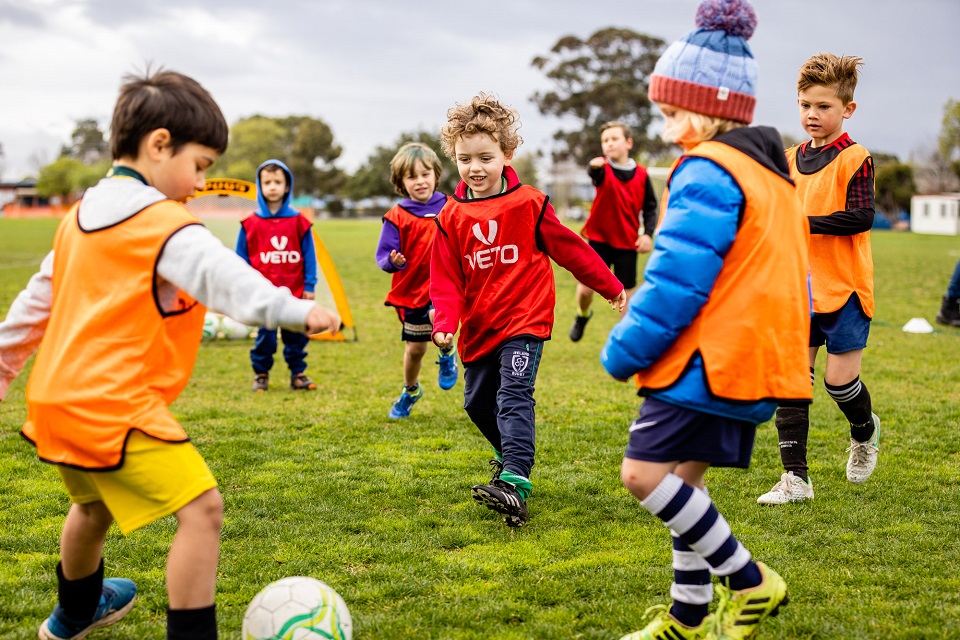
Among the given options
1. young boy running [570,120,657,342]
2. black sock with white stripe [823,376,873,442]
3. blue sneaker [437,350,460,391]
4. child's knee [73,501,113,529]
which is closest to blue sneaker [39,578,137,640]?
child's knee [73,501,113,529]

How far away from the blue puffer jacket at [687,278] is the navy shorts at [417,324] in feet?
14.0

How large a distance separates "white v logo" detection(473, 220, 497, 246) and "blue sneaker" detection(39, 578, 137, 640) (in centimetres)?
239

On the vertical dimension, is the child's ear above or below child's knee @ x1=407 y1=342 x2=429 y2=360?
above

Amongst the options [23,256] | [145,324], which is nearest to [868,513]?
[145,324]

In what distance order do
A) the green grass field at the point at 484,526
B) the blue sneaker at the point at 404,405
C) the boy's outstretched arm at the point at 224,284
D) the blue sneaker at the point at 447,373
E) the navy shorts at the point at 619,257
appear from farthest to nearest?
1. the navy shorts at the point at 619,257
2. the blue sneaker at the point at 447,373
3. the blue sneaker at the point at 404,405
4. the green grass field at the point at 484,526
5. the boy's outstretched arm at the point at 224,284

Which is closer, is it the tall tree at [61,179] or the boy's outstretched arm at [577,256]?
the boy's outstretched arm at [577,256]

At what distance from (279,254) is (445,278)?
3.74m

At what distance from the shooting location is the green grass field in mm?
3502

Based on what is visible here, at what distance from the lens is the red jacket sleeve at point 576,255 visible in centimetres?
476

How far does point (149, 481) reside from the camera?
2.67 m

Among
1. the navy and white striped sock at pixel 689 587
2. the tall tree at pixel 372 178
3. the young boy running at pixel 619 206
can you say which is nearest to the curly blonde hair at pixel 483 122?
the navy and white striped sock at pixel 689 587

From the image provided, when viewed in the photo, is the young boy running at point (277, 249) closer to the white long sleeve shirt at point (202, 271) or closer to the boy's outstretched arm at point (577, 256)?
the boy's outstretched arm at point (577, 256)

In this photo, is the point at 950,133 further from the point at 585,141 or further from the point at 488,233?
the point at 488,233

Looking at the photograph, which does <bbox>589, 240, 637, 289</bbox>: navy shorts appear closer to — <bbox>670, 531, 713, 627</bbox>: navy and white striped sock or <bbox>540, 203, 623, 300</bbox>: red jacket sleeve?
<bbox>540, 203, 623, 300</bbox>: red jacket sleeve
